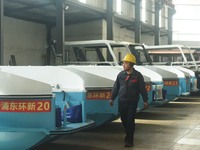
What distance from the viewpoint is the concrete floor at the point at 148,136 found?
6297 mm

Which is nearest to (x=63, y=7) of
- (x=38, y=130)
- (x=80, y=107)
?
(x=80, y=107)

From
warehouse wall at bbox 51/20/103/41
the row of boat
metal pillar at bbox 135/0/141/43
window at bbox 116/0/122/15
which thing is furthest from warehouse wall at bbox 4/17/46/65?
the row of boat

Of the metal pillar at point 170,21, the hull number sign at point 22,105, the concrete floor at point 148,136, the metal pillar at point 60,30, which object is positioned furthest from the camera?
the metal pillar at point 170,21

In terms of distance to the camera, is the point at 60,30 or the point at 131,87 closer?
the point at 131,87

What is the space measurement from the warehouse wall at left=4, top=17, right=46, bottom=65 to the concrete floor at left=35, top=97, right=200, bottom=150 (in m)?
10.8

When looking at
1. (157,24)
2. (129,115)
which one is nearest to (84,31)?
(157,24)

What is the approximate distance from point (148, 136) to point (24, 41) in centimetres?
1421

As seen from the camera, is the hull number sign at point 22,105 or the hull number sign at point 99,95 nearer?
the hull number sign at point 22,105

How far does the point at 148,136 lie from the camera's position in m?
7.25

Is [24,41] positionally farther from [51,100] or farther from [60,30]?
[51,100]

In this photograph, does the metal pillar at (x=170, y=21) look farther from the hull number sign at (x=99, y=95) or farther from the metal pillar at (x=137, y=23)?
the hull number sign at (x=99, y=95)

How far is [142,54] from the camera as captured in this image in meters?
15.1

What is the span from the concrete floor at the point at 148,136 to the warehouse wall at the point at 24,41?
35.5ft

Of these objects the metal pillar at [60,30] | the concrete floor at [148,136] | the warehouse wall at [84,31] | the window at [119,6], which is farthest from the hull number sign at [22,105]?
the window at [119,6]
